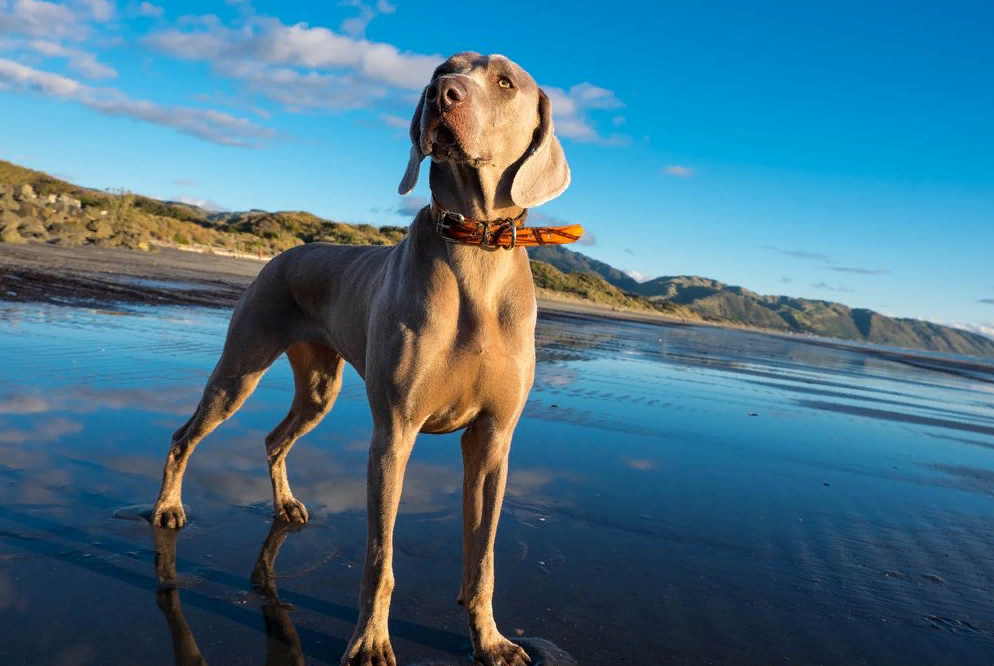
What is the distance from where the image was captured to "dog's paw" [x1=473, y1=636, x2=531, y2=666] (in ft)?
9.26

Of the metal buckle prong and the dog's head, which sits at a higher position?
the dog's head

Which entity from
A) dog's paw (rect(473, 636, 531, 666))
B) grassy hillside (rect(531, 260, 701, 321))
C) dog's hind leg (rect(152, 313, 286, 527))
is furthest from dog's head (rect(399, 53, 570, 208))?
grassy hillside (rect(531, 260, 701, 321))

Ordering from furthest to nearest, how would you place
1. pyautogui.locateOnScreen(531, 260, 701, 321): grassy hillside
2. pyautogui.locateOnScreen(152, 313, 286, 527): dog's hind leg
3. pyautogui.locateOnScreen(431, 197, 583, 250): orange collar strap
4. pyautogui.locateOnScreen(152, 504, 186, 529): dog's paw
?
pyautogui.locateOnScreen(531, 260, 701, 321): grassy hillside, pyautogui.locateOnScreen(152, 313, 286, 527): dog's hind leg, pyautogui.locateOnScreen(152, 504, 186, 529): dog's paw, pyautogui.locateOnScreen(431, 197, 583, 250): orange collar strap

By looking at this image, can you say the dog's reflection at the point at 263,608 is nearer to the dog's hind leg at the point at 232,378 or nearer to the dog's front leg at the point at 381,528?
the dog's front leg at the point at 381,528

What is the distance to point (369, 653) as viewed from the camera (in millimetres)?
2707

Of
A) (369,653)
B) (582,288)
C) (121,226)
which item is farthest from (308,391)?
(582,288)

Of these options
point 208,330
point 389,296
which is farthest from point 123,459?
point 208,330

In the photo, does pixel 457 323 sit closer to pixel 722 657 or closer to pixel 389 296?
pixel 389 296

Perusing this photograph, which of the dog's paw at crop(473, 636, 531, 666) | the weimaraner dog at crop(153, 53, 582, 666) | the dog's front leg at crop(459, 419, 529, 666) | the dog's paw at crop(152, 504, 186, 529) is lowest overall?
the dog's paw at crop(152, 504, 186, 529)

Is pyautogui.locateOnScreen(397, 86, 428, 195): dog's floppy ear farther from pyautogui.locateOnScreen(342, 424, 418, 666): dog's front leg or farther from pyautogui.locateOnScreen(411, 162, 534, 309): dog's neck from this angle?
pyautogui.locateOnScreen(342, 424, 418, 666): dog's front leg

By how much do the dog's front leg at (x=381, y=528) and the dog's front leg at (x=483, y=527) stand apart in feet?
1.06

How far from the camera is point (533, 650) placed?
292cm

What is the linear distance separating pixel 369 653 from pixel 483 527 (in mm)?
678

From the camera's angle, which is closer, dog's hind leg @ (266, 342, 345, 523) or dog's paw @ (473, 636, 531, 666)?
dog's paw @ (473, 636, 531, 666)
